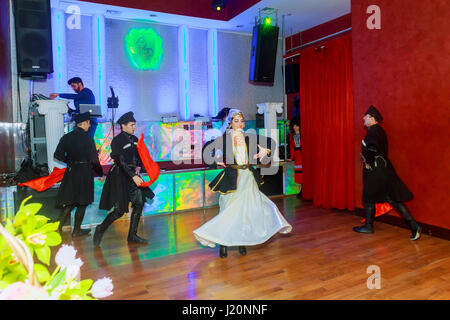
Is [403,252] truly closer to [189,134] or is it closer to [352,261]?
[352,261]

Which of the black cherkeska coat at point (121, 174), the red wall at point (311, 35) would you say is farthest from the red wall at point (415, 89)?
the black cherkeska coat at point (121, 174)

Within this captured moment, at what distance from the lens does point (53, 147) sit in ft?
17.3

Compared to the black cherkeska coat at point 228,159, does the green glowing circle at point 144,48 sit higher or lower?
higher

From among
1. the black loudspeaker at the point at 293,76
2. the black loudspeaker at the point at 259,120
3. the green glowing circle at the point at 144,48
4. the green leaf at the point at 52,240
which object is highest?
the green glowing circle at the point at 144,48

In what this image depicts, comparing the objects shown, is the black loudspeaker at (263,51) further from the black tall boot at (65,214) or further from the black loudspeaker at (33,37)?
the black tall boot at (65,214)

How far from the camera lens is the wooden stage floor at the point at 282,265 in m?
3.01

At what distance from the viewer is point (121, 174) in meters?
4.30

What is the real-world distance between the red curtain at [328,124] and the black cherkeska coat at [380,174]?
117cm

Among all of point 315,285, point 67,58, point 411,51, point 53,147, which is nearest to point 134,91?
point 67,58

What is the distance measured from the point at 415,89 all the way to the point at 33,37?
15.7 feet

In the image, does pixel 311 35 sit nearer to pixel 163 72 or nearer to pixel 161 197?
pixel 163 72
